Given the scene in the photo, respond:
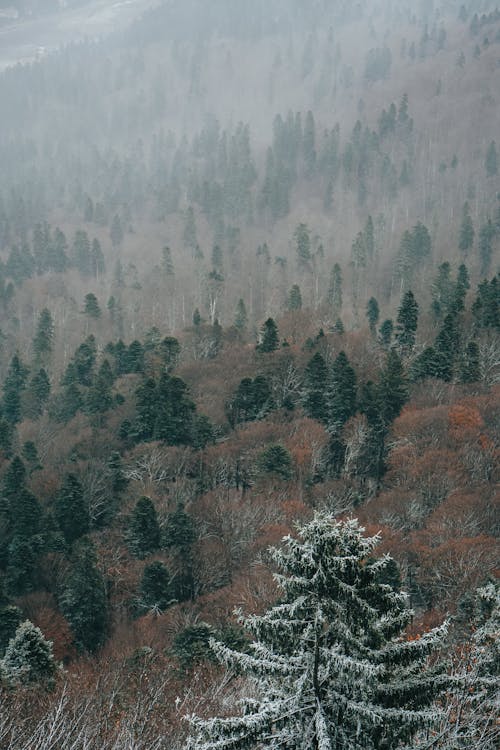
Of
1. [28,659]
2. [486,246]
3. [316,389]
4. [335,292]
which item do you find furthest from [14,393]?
[486,246]

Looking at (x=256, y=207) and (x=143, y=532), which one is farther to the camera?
(x=256, y=207)

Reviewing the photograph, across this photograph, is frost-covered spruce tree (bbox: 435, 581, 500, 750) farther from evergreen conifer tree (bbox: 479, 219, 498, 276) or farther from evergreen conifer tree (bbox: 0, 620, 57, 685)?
evergreen conifer tree (bbox: 479, 219, 498, 276)

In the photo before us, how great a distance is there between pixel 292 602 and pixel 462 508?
3142cm

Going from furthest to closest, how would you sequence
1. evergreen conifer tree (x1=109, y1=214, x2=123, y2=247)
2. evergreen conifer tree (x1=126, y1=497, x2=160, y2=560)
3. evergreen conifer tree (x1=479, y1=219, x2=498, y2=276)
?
evergreen conifer tree (x1=109, y1=214, x2=123, y2=247) < evergreen conifer tree (x1=479, y1=219, x2=498, y2=276) < evergreen conifer tree (x1=126, y1=497, x2=160, y2=560)

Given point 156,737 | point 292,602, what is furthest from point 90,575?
point 292,602

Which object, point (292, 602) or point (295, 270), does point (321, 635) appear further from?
point (295, 270)

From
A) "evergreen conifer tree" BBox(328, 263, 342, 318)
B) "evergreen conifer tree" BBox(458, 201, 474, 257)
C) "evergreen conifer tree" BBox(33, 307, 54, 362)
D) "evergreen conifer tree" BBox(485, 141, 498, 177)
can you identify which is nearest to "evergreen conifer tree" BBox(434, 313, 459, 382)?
"evergreen conifer tree" BBox(328, 263, 342, 318)

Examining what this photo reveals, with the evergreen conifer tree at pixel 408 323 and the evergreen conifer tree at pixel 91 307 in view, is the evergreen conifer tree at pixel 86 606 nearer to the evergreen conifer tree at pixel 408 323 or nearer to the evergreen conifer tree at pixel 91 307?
the evergreen conifer tree at pixel 408 323

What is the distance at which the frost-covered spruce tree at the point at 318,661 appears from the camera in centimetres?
1005

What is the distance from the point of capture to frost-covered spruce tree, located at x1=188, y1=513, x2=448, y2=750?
10055 millimetres

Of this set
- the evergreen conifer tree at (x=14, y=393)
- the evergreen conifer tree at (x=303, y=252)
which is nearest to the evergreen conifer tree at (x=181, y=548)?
the evergreen conifer tree at (x=14, y=393)

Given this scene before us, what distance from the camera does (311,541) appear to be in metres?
10.4

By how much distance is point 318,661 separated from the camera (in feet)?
33.2

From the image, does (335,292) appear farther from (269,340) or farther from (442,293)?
(269,340)
